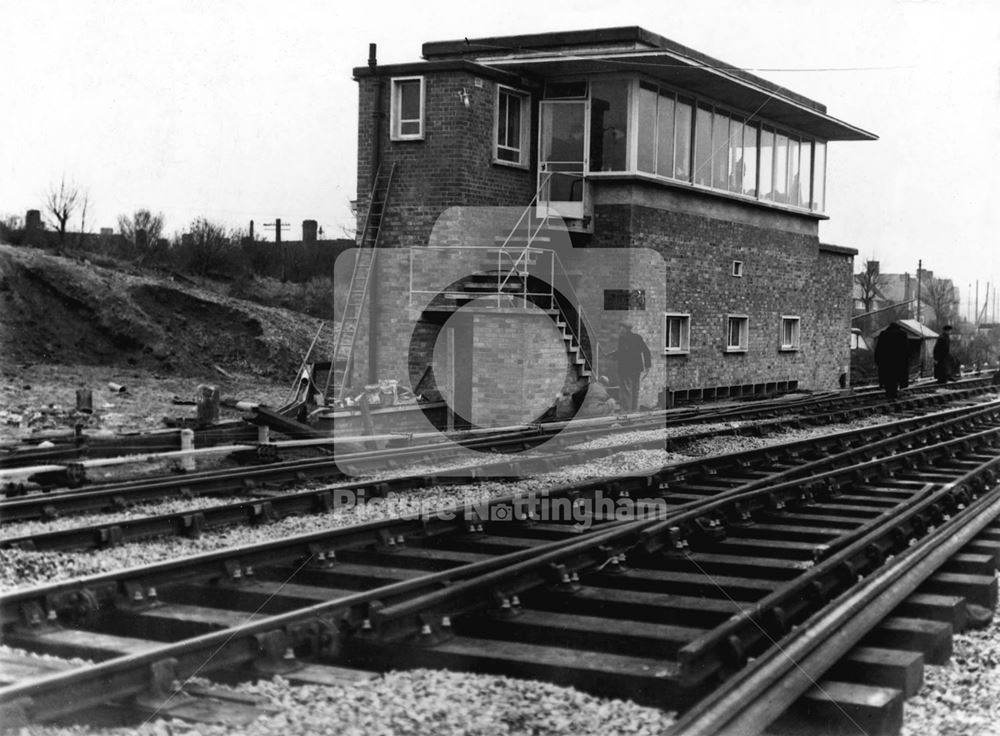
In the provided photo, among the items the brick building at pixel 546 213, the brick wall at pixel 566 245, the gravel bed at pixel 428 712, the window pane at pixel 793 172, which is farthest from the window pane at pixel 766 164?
the gravel bed at pixel 428 712

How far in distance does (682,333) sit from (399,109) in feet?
24.7

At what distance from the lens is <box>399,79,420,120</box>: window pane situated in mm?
21203

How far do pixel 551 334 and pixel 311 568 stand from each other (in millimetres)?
11965

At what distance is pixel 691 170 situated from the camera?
79.5 ft

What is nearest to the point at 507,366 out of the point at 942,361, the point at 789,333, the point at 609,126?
the point at 609,126

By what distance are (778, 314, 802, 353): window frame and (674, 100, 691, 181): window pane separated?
6114mm

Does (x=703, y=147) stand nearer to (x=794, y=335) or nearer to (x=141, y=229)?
(x=794, y=335)

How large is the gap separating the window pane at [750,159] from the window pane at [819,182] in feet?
12.4

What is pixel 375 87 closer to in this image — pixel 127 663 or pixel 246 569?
pixel 246 569

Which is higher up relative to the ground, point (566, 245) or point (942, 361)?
point (566, 245)

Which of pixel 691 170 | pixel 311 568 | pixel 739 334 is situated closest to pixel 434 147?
pixel 691 170

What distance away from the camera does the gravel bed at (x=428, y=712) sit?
4.57 metres

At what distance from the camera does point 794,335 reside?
29.5 meters

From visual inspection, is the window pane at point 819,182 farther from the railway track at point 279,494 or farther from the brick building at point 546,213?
the railway track at point 279,494
